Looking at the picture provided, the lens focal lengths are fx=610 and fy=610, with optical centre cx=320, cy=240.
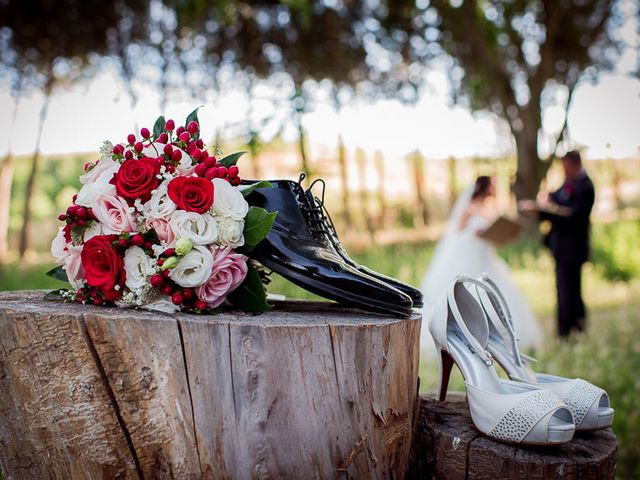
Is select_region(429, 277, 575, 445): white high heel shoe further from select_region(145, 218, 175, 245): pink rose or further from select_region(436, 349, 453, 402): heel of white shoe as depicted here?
select_region(145, 218, 175, 245): pink rose

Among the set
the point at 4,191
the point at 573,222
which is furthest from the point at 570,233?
the point at 4,191

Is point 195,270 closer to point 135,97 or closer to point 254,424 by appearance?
point 254,424

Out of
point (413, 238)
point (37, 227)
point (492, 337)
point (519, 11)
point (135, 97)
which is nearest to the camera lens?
point (492, 337)

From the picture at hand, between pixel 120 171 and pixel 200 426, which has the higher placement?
pixel 120 171

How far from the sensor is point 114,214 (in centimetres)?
179

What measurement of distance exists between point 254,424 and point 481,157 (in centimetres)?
1367

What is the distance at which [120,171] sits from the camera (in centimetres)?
180

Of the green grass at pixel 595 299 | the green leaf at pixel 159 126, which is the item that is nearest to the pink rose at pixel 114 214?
the green leaf at pixel 159 126

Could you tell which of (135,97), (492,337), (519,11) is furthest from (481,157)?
(492,337)

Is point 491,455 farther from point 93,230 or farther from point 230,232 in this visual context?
point 93,230

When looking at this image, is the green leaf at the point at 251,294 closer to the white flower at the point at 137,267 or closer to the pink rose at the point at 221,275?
the pink rose at the point at 221,275

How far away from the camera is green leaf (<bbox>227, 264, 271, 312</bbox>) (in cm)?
186

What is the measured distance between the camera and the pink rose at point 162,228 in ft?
5.79

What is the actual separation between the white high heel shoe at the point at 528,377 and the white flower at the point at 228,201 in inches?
34.8
